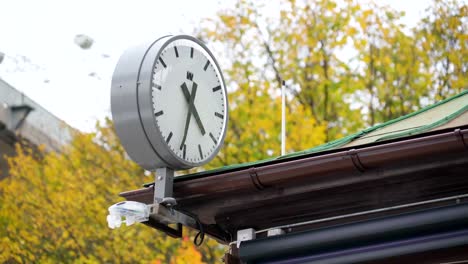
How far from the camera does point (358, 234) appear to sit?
6496mm

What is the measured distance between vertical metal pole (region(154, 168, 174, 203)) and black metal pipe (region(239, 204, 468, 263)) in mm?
825

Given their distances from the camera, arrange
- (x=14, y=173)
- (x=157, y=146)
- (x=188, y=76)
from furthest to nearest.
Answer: (x=14, y=173) < (x=188, y=76) < (x=157, y=146)

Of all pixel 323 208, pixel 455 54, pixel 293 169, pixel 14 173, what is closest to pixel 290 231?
pixel 323 208

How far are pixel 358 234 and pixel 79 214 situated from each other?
18126mm

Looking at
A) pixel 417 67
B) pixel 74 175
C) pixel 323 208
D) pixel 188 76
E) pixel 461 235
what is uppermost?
pixel 417 67

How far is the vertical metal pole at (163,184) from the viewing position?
6.74 meters

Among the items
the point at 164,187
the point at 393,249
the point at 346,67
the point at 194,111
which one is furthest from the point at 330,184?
the point at 346,67

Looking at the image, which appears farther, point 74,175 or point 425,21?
point 74,175

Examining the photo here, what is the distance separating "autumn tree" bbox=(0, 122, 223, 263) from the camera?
22484 mm

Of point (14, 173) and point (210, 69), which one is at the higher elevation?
point (14, 173)

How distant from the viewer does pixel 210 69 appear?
7.73m

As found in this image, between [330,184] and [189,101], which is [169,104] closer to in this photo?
[189,101]

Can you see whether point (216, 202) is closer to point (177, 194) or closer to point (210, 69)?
point (177, 194)

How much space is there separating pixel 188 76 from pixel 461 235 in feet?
8.81
